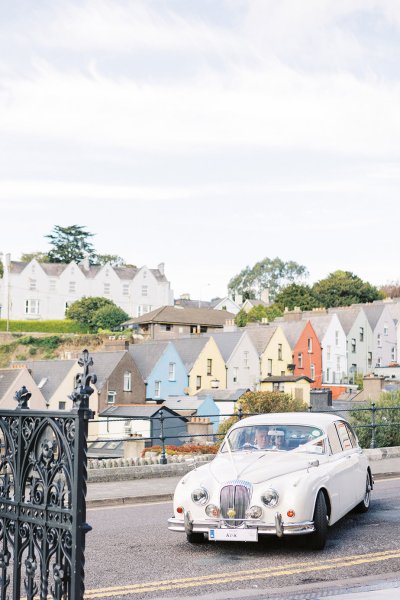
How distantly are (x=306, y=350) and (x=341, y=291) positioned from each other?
129 ft

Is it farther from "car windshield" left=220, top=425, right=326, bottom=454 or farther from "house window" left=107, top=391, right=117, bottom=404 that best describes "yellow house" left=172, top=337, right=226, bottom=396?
"car windshield" left=220, top=425, right=326, bottom=454

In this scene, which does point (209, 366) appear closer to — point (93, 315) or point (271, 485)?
point (93, 315)

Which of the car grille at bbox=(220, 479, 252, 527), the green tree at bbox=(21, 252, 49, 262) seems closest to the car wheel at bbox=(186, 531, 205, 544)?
the car grille at bbox=(220, 479, 252, 527)

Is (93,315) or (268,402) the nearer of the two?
(268,402)

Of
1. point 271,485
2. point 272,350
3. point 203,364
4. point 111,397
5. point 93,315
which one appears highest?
point 93,315

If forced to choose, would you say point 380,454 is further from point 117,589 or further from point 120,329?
point 120,329

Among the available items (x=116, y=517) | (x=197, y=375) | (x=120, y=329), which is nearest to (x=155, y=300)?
(x=120, y=329)

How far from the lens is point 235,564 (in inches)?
376

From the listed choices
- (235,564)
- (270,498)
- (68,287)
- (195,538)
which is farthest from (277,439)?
(68,287)

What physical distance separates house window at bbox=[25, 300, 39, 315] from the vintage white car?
107 meters

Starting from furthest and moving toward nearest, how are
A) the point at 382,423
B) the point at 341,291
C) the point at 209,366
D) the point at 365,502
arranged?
1. the point at 341,291
2. the point at 209,366
3. the point at 382,423
4. the point at 365,502

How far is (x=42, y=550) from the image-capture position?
16.2 feet

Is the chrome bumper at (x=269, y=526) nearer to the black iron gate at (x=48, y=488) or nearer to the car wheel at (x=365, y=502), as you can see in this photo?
the car wheel at (x=365, y=502)

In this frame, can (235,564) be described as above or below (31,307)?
below
